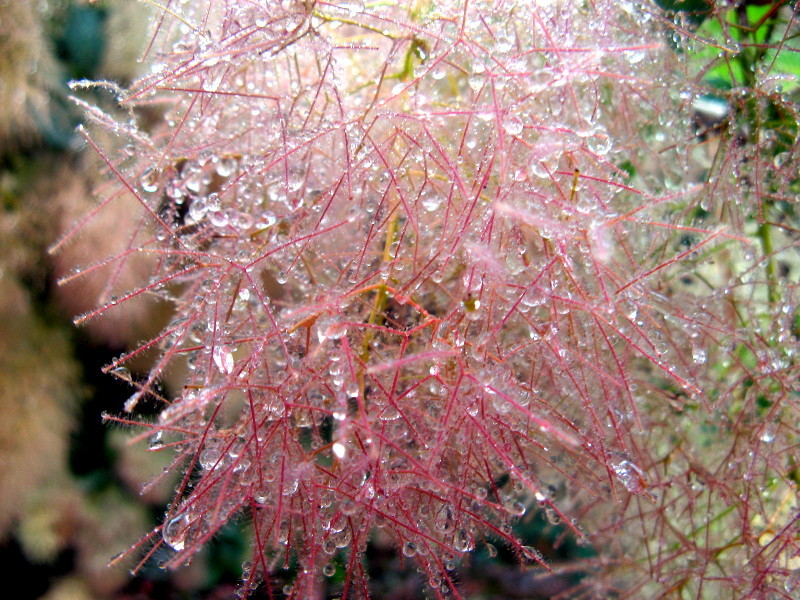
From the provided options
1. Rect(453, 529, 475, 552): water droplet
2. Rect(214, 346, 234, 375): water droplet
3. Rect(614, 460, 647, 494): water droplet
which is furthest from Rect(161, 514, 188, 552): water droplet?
Rect(614, 460, 647, 494): water droplet

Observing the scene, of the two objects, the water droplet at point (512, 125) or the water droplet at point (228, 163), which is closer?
the water droplet at point (512, 125)

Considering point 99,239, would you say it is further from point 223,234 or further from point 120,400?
point 223,234

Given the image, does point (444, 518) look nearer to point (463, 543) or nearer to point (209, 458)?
point (463, 543)

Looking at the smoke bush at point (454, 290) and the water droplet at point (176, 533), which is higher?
the smoke bush at point (454, 290)

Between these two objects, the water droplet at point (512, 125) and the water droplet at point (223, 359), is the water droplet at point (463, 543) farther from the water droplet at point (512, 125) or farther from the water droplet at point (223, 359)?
the water droplet at point (512, 125)

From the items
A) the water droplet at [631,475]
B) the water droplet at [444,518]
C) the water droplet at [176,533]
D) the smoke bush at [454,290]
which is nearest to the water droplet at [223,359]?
the smoke bush at [454,290]

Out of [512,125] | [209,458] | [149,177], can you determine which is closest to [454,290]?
[512,125]

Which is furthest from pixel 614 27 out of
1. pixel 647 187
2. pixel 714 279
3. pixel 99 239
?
pixel 99 239

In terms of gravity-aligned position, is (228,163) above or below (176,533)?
above

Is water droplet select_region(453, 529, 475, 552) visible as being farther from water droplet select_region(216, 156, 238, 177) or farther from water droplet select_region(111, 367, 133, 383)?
water droplet select_region(216, 156, 238, 177)
